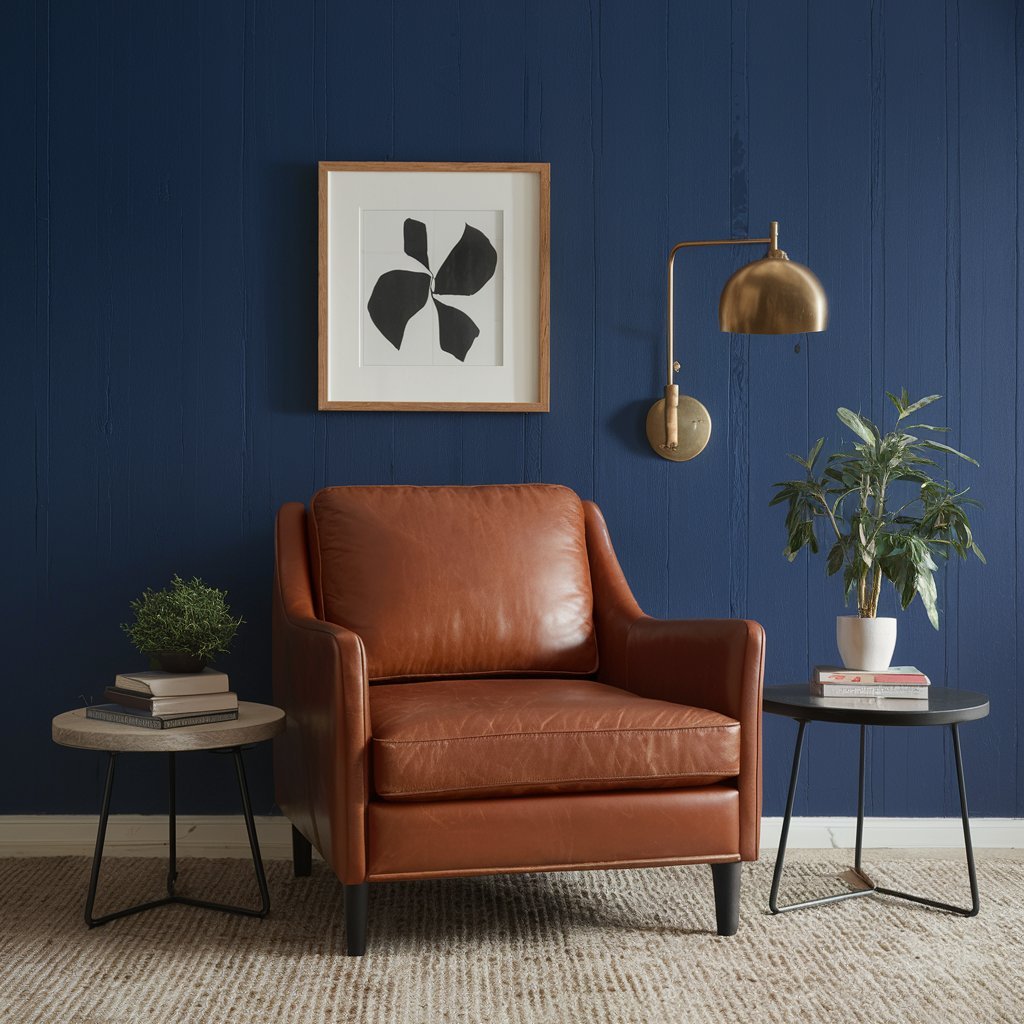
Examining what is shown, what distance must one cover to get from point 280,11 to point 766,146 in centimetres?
→ 138

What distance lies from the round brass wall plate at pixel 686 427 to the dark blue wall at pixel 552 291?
0.18 ft

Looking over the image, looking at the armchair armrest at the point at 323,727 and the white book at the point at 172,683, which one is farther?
the white book at the point at 172,683

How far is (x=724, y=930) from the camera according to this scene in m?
2.30

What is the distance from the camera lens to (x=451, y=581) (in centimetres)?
267

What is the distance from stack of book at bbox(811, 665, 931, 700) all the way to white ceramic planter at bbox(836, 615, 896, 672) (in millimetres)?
61

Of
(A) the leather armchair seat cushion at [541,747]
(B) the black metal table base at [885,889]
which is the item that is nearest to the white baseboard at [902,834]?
(B) the black metal table base at [885,889]

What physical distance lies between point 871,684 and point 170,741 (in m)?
1.49

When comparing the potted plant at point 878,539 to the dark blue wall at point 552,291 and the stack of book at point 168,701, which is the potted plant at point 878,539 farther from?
the stack of book at point 168,701

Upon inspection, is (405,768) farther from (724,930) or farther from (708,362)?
(708,362)

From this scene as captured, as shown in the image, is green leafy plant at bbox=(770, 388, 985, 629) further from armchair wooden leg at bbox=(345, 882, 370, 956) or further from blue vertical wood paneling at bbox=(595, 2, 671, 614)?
armchair wooden leg at bbox=(345, 882, 370, 956)

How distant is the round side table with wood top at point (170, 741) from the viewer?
7.33 ft

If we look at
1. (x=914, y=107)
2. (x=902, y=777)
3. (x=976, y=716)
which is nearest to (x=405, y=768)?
(x=976, y=716)

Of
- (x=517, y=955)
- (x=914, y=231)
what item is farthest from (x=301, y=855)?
(x=914, y=231)

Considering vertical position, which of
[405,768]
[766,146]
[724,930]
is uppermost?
[766,146]
